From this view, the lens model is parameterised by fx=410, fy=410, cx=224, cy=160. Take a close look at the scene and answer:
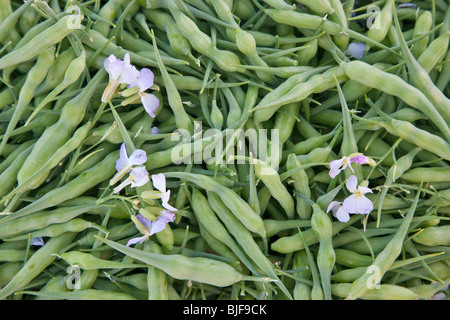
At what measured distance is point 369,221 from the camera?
3.66 feet

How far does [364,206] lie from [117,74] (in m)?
0.72

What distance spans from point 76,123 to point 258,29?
0.60 meters

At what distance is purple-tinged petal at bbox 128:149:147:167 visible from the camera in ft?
3.42

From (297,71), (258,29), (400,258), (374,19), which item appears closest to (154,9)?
(258,29)

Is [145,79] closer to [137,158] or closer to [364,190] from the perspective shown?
[137,158]

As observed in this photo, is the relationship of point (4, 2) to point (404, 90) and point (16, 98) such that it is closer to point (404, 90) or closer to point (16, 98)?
point (16, 98)

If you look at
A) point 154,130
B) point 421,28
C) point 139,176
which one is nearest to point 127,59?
point 154,130

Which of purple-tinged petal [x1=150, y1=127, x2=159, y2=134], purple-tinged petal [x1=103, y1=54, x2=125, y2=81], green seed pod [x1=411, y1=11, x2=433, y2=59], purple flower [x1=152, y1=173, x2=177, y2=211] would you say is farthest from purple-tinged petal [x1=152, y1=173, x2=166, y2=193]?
green seed pod [x1=411, y1=11, x2=433, y2=59]

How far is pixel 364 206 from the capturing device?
102 cm

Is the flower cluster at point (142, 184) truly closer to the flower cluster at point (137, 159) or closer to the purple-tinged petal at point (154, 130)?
the flower cluster at point (137, 159)

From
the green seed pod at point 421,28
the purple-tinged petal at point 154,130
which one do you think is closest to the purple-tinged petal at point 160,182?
the purple-tinged petal at point 154,130

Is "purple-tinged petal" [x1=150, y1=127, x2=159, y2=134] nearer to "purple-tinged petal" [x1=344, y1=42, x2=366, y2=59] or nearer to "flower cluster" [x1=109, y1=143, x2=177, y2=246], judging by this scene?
"flower cluster" [x1=109, y1=143, x2=177, y2=246]

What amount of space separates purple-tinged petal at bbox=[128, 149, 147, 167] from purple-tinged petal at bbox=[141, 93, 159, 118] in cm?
12

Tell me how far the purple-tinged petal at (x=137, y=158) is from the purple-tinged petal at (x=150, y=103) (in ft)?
0.38
